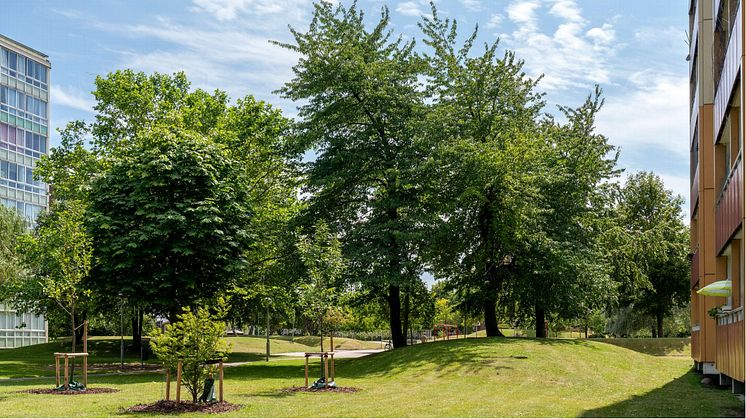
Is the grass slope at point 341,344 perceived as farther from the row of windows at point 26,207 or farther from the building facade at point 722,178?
the building facade at point 722,178

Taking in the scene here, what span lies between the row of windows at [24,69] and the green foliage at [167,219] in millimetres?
37212

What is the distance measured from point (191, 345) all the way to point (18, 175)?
51907 mm

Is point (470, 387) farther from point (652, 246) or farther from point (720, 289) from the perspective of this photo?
point (652, 246)

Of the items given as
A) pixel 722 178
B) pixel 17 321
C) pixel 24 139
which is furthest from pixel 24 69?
pixel 722 178

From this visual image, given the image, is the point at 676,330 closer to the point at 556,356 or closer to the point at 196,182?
the point at 556,356

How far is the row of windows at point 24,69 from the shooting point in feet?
188

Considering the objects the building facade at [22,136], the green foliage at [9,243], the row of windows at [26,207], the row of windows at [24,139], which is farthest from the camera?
the row of windows at [26,207]

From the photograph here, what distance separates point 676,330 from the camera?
63.9m

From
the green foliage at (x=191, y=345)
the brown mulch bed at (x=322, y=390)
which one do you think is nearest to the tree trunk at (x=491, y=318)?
the brown mulch bed at (x=322, y=390)

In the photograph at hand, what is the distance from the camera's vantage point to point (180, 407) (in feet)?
48.4

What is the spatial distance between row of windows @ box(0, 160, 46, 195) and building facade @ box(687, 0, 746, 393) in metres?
53.7

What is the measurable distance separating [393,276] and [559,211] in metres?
9.61

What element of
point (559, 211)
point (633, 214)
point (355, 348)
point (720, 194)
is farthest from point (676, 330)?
point (720, 194)

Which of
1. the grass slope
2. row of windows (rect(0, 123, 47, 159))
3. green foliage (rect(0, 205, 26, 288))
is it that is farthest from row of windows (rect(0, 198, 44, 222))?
the grass slope
